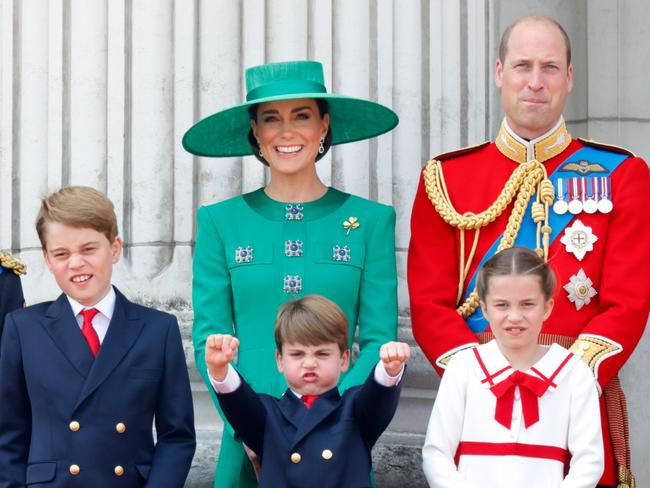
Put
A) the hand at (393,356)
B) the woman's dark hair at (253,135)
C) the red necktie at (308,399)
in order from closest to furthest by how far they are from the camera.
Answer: the hand at (393,356) → the red necktie at (308,399) → the woman's dark hair at (253,135)

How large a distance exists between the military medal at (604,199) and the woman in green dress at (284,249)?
2.26 feet

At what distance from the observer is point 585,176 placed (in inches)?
183

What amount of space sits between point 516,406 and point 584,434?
0.21m

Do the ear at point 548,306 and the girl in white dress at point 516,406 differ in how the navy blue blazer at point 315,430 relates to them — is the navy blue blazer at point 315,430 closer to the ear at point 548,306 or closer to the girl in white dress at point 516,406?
the girl in white dress at point 516,406

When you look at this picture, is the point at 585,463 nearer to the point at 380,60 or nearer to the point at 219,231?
the point at 219,231

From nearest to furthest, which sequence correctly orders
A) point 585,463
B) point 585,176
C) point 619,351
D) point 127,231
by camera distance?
1. point 585,463
2. point 619,351
3. point 585,176
4. point 127,231

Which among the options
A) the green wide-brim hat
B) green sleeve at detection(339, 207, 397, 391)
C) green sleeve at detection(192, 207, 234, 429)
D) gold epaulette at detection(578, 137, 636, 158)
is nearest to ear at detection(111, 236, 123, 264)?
green sleeve at detection(192, 207, 234, 429)

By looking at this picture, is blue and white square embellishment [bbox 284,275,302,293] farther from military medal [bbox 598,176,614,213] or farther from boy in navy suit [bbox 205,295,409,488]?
military medal [bbox 598,176,614,213]

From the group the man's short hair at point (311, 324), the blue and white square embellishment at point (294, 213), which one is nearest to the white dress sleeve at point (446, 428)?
the man's short hair at point (311, 324)

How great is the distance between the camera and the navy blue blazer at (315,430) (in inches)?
164

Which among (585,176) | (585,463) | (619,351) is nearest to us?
(585,463)

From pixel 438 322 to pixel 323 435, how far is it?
59cm

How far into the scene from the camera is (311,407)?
4223 millimetres

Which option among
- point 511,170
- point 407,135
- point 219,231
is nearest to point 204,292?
point 219,231
